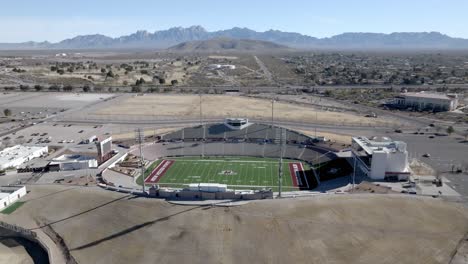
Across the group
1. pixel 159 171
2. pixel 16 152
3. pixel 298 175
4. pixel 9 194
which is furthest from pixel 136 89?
pixel 9 194

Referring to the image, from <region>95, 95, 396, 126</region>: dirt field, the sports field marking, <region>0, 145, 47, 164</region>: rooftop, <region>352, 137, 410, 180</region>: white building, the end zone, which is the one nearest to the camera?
<region>352, 137, 410, 180</region>: white building

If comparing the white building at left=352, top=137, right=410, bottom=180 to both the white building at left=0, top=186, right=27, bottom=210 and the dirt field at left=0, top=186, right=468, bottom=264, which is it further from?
the white building at left=0, top=186, right=27, bottom=210

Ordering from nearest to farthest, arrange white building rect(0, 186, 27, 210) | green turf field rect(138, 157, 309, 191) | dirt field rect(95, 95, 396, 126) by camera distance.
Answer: white building rect(0, 186, 27, 210), green turf field rect(138, 157, 309, 191), dirt field rect(95, 95, 396, 126)

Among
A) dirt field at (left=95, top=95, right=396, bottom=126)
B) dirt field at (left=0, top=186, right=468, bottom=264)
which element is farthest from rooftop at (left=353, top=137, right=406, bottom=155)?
dirt field at (left=95, top=95, right=396, bottom=126)

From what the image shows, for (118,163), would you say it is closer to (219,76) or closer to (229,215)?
(229,215)

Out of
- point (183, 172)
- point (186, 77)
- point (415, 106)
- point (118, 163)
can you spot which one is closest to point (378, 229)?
point (183, 172)

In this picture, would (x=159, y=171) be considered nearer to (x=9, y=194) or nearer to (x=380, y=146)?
(x=9, y=194)
